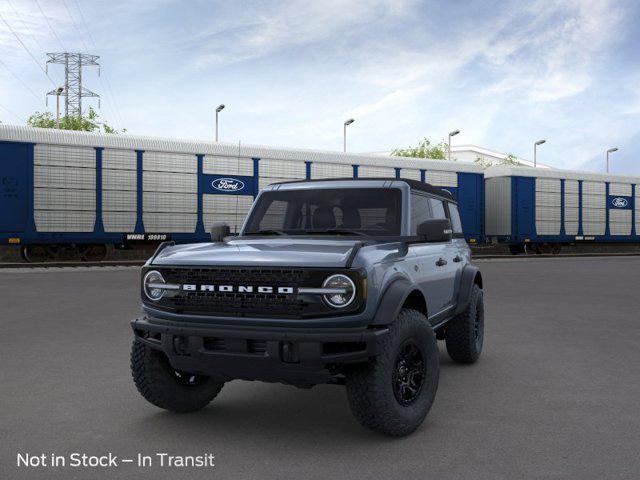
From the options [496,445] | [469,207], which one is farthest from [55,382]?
[469,207]

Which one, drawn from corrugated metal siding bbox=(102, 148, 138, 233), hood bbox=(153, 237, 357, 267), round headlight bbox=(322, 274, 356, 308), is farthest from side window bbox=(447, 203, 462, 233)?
corrugated metal siding bbox=(102, 148, 138, 233)

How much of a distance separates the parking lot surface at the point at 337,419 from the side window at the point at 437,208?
5.13 ft

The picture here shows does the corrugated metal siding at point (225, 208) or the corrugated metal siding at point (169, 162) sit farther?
the corrugated metal siding at point (225, 208)

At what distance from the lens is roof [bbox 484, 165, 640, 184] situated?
30.6 metres

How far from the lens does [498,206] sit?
30953 millimetres

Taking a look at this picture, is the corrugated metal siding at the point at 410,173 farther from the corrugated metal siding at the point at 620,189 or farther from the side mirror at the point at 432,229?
the side mirror at the point at 432,229

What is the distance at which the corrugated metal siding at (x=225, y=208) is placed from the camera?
2358cm

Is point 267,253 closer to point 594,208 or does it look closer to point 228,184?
point 228,184

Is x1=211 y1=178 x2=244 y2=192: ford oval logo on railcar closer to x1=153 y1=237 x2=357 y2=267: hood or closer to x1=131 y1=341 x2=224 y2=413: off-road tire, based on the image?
x1=153 y1=237 x2=357 y2=267: hood

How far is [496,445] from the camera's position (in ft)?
13.7

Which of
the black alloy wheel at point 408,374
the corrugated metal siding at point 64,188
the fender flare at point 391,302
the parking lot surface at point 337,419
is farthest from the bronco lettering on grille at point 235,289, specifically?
the corrugated metal siding at point 64,188

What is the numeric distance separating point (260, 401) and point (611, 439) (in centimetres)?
263

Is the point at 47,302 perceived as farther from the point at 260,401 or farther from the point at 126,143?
the point at 126,143

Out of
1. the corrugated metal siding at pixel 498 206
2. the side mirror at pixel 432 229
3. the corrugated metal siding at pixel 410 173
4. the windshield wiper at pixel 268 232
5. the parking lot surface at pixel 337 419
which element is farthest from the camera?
the corrugated metal siding at pixel 498 206
